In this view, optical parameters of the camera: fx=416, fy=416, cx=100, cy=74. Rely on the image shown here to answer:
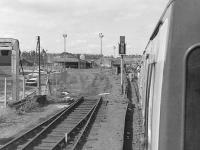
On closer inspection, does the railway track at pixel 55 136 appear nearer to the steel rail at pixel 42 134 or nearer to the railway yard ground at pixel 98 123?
the steel rail at pixel 42 134

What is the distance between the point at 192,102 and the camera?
2744mm

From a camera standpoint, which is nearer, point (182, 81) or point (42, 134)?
point (182, 81)

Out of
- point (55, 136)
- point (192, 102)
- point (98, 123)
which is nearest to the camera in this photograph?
point (192, 102)

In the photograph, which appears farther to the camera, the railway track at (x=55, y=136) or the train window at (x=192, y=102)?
the railway track at (x=55, y=136)

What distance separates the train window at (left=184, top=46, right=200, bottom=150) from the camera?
2.71 m

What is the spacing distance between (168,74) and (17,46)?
21.5 metres

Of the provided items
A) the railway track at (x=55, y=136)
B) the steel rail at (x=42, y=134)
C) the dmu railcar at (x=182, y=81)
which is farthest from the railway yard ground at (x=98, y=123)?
the dmu railcar at (x=182, y=81)

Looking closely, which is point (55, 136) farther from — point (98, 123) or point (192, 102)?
point (192, 102)

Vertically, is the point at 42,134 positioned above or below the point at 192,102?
below

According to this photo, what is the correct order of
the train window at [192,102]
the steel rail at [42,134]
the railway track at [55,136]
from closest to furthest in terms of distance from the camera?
the train window at [192,102], the steel rail at [42,134], the railway track at [55,136]

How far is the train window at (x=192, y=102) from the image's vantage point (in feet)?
8.88

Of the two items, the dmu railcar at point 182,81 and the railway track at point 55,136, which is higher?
the dmu railcar at point 182,81

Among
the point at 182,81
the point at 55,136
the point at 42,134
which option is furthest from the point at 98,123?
the point at 182,81

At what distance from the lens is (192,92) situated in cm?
275
